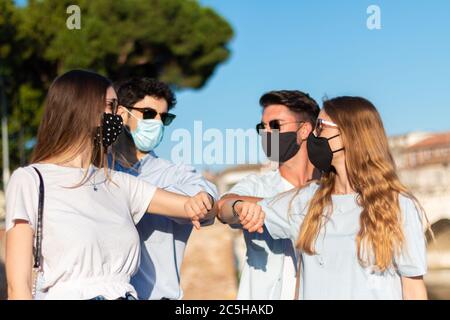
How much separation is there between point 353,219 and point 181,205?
701 mm

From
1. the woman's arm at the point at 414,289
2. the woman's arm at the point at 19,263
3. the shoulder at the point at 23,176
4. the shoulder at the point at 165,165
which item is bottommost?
the woman's arm at the point at 414,289

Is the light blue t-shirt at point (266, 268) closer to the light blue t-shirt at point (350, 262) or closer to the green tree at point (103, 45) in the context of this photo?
the light blue t-shirt at point (350, 262)

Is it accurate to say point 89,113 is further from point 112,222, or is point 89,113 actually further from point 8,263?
point 8,263

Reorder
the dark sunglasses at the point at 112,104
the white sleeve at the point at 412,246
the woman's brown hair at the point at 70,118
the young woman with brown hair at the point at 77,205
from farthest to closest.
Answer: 1. the dark sunglasses at the point at 112,104
2. the woman's brown hair at the point at 70,118
3. the white sleeve at the point at 412,246
4. the young woman with brown hair at the point at 77,205

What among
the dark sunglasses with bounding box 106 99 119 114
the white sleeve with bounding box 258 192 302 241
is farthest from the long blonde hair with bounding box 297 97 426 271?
the dark sunglasses with bounding box 106 99 119 114

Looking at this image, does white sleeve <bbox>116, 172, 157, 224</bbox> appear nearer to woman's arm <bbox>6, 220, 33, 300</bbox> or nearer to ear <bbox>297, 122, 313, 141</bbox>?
woman's arm <bbox>6, 220, 33, 300</bbox>

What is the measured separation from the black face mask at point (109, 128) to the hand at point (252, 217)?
2.04 feet

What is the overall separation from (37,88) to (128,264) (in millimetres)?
29277

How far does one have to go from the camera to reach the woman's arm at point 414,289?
3023mm

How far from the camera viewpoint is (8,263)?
2793 millimetres

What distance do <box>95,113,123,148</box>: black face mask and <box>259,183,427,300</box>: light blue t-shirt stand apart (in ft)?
2.85

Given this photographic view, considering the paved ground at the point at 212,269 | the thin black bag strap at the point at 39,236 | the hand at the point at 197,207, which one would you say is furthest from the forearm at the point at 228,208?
the paved ground at the point at 212,269

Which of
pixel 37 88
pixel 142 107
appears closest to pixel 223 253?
pixel 37 88

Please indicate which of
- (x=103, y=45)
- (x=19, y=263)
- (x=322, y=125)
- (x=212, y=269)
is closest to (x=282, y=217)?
(x=322, y=125)
